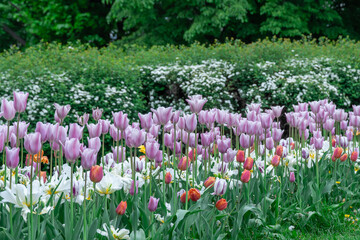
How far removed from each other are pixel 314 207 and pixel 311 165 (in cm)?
53

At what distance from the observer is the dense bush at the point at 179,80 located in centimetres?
688

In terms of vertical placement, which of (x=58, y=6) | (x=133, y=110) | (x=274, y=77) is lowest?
(x=133, y=110)

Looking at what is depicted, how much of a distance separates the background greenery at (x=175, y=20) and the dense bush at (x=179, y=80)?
613cm

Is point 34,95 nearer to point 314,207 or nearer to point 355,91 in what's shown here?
point 314,207

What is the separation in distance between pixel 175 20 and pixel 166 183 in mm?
13557

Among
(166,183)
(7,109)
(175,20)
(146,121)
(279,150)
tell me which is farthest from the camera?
(175,20)

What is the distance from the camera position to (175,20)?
1585 centimetres

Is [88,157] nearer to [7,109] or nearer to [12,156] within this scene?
[12,156]

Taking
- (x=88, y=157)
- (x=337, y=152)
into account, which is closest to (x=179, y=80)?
(x=337, y=152)

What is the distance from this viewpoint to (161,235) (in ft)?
7.64

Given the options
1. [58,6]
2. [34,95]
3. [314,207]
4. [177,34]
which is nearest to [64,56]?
[34,95]

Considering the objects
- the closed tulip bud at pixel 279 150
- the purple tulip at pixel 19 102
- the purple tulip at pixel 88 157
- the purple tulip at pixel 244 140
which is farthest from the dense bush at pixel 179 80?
the purple tulip at pixel 88 157

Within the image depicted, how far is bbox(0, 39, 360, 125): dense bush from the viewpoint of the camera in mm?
6879

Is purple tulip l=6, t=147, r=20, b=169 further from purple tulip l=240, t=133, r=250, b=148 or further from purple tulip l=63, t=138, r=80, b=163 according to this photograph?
purple tulip l=240, t=133, r=250, b=148
